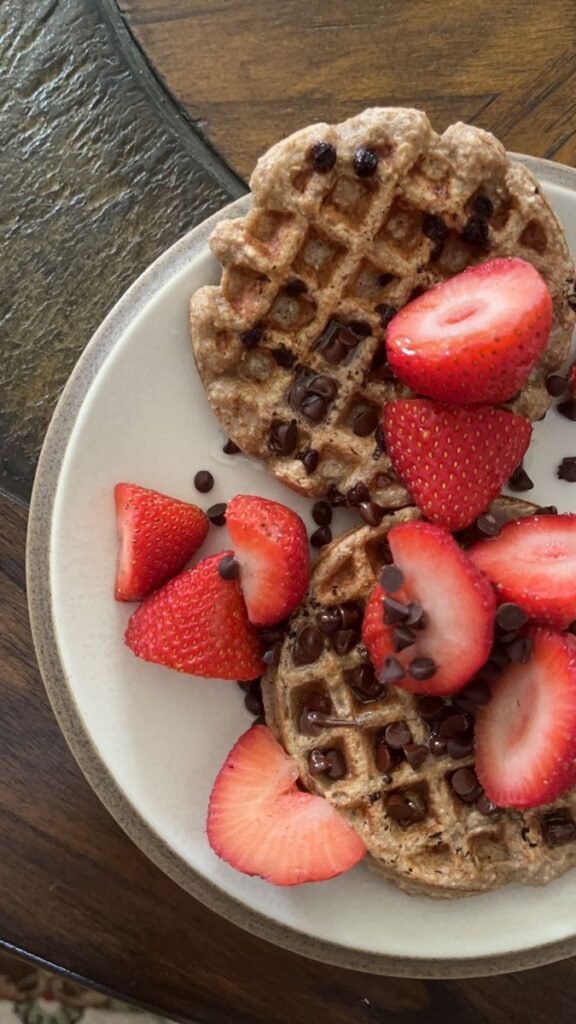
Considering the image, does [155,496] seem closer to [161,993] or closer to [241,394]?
[241,394]

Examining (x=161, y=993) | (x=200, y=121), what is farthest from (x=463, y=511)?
(x=161, y=993)

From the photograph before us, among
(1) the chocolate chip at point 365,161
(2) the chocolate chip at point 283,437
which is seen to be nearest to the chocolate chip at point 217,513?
(2) the chocolate chip at point 283,437

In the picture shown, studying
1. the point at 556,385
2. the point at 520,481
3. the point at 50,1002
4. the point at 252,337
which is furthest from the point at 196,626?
the point at 50,1002

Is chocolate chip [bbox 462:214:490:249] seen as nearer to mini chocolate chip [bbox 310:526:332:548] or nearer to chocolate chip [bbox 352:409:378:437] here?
chocolate chip [bbox 352:409:378:437]

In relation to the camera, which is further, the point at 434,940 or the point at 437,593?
the point at 434,940

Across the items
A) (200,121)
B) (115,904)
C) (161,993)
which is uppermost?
(200,121)

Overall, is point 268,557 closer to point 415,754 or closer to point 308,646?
point 308,646

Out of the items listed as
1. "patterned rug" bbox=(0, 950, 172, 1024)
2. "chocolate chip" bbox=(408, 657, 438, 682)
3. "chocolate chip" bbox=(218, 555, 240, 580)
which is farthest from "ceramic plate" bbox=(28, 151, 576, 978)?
"patterned rug" bbox=(0, 950, 172, 1024)

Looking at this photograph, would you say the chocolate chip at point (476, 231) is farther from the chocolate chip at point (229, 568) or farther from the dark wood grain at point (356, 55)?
the chocolate chip at point (229, 568)
